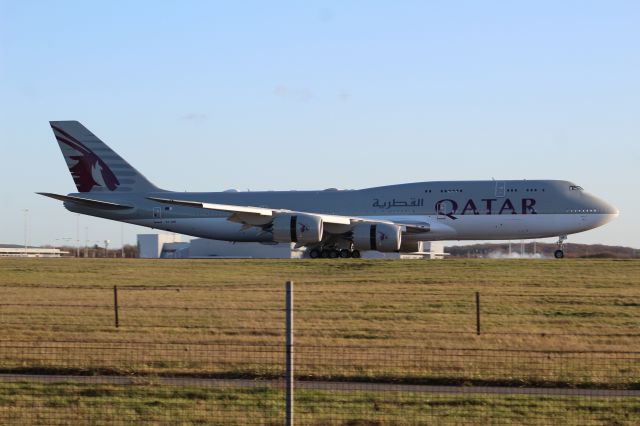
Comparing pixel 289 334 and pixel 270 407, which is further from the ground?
pixel 289 334

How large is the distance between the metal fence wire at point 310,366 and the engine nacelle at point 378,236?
A: 1813 centimetres

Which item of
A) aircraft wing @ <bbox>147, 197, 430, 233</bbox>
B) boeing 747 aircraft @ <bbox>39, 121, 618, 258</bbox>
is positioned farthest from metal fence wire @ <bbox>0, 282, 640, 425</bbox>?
aircraft wing @ <bbox>147, 197, 430, 233</bbox>

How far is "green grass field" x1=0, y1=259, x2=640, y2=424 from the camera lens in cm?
1538

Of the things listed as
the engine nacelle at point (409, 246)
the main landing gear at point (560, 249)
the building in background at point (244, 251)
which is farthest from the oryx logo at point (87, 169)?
the main landing gear at point (560, 249)

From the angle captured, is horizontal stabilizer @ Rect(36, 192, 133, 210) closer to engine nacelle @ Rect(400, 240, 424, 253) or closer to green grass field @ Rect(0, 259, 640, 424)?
green grass field @ Rect(0, 259, 640, 424)

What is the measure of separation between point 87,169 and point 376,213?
16.4 metres

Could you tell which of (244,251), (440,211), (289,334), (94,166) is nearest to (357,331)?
(289,334)

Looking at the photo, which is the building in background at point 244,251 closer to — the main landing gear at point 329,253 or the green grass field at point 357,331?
the main landing gear at point 329,253

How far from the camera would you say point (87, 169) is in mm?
55812

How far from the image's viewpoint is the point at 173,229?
54.7 meters

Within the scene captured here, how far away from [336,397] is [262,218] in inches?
1340

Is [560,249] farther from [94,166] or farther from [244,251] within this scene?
[244,251]

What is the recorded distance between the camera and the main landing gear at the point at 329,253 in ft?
162

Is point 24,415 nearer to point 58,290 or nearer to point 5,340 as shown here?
point 5,340
